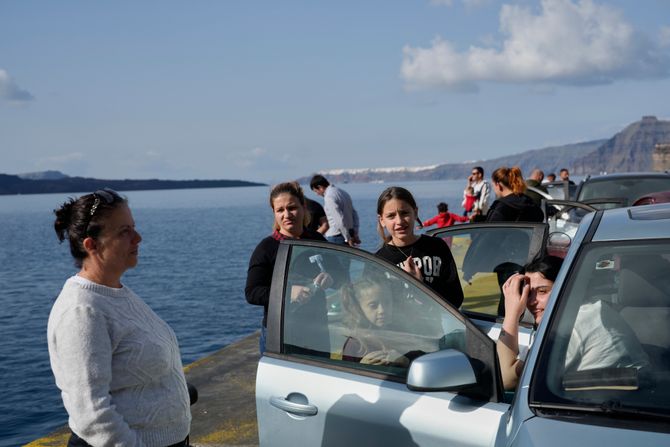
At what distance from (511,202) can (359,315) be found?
466 cm

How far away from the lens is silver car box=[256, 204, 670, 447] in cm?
229

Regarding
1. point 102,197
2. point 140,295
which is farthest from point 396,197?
point 140,295

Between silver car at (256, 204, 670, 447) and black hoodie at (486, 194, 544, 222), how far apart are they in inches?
148

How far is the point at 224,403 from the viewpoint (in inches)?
237

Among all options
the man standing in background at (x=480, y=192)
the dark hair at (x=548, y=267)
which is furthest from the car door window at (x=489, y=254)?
the man standing in background at (x=480, y=192)

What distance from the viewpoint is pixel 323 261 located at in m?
3.31

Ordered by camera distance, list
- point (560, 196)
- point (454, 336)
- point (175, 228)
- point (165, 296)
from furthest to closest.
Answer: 1. point (175, 228)
2. point (165, 296)
3. point (560, 196)
4. point (454, 336)

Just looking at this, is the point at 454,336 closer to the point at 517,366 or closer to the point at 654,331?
the point at 517,366

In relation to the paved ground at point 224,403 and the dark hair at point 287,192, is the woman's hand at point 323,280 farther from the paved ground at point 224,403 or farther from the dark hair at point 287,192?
the paved ground at point 224,403

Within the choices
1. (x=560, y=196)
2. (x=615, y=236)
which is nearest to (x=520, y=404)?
(x=615, y=236)

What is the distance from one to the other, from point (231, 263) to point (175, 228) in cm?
3621

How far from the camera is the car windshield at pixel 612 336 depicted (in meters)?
2.32

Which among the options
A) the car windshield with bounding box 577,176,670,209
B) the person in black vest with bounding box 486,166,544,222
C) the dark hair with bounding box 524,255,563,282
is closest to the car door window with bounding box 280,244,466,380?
the dark hair with bounding box 524,255,563,282

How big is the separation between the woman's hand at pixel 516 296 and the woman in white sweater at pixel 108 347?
55.2 inches
